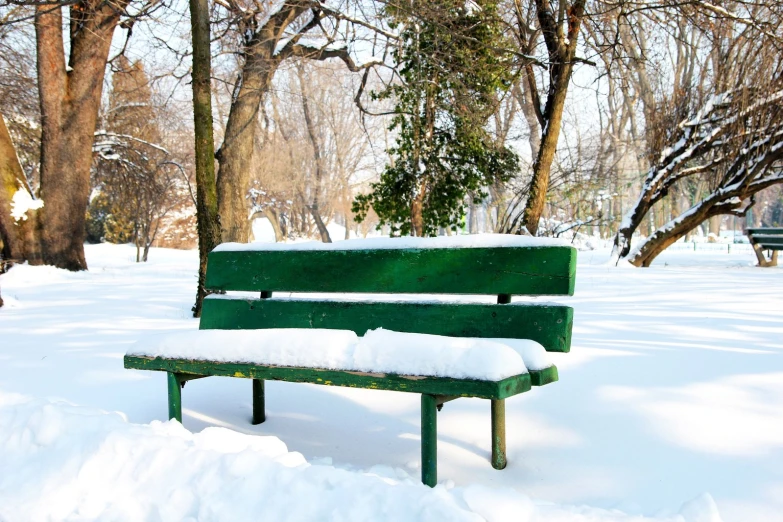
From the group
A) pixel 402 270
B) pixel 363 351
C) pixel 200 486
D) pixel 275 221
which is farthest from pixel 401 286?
pixel 275 221

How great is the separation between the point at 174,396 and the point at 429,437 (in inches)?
52.7

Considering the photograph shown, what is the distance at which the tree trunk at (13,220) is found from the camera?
39.3 feet

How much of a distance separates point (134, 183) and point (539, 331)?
16.0m

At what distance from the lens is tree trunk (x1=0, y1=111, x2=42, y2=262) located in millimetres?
11977

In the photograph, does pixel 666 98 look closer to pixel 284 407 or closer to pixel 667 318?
pixel 667 318

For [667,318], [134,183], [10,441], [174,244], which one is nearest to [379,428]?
[10,441]

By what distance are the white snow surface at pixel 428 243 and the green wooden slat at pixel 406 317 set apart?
26cm

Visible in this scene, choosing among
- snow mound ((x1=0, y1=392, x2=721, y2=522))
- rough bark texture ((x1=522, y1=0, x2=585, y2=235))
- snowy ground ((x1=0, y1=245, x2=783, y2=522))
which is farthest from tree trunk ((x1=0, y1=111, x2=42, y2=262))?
snow mound ((x1=0, y1=392, x2=721, y2=522))

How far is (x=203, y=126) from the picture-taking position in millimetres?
6301

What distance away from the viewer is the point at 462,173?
12.6 meters

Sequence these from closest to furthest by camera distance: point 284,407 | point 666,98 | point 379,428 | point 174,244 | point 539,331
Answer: point 539,331 < point 379,428 < point 284,407 < point 666,98 < point 174,244

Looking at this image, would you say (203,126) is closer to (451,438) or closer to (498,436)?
(451,438)

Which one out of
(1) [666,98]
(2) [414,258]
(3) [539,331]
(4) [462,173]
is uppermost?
(1) [666,98]

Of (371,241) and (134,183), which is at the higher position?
(134,183)
